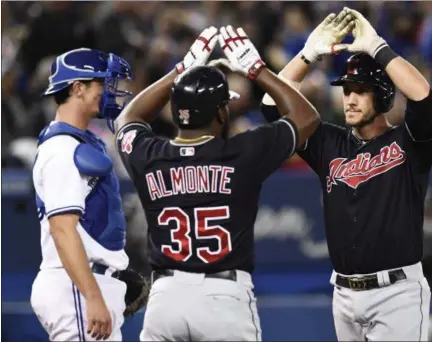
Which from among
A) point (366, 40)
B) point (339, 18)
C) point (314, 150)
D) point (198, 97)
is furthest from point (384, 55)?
point (198, 97)

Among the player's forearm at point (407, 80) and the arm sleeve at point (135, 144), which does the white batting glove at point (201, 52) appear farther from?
the player's forearm at point (407, 80)

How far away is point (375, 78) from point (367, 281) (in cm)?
112

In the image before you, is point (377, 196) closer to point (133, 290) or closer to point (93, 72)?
point (133, 290)

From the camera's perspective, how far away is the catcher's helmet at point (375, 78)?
5.70 meters

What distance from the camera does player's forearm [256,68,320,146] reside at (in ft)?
17.0

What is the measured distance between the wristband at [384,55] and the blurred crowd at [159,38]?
15.7 ft

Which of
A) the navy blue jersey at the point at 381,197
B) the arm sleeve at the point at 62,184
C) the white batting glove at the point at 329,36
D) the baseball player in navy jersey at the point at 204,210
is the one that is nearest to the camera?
the baseball player in navy jersey at the point at 204,210

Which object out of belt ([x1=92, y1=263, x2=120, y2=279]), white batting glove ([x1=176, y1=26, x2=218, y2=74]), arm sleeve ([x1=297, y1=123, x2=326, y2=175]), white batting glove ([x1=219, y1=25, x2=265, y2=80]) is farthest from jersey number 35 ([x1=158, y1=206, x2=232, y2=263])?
arm sleeve ([x1=297, y1=123, x2=326, y2=175])

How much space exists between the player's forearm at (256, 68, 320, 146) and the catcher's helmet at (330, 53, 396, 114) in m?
0.55

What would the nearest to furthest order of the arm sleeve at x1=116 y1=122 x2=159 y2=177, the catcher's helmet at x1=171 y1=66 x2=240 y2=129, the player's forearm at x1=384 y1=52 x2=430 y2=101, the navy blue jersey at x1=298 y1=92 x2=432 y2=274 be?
1. the catcher's helmet at x1=171 y1=66 x2=240 y2=129
2. the arm sleeve at x1=116 y1=122 x2=159 y2=177
3. the player's forearm at x1=384 y1=52 x2=430 y2=101
4. the navy blue jersey at x1=298 y1=92 x2=432 y2=274

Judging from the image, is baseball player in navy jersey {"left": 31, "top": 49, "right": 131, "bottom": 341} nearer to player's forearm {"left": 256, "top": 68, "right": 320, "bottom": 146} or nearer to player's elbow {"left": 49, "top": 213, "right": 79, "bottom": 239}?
player's elbow {"left": 49, "top": 213, "right": 79, "bottom": 239}

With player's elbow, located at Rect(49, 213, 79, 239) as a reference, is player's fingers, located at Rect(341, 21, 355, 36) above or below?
above

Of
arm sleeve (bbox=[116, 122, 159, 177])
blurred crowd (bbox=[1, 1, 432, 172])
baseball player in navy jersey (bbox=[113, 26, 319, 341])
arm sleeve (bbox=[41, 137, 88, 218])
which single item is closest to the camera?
baseball player in navy jersey (bbox=[113, 26, 319, 341])

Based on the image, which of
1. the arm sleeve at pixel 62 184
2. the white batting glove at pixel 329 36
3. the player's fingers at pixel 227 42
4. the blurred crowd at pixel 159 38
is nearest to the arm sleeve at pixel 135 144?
the arm sleeve at pixel 62 184
